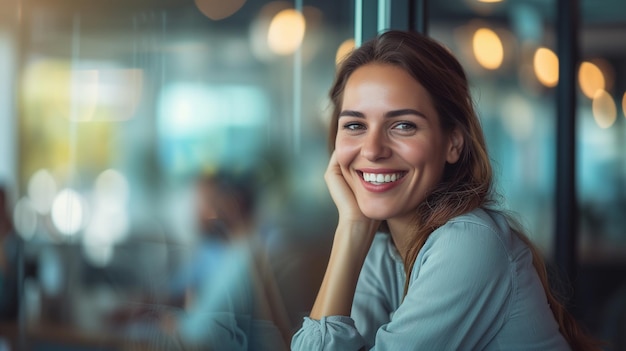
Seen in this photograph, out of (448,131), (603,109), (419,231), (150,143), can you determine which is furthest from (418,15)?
(603,109)

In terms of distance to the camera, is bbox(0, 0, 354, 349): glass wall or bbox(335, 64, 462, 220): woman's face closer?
bbox(335, 64, 462, 220): woman's face

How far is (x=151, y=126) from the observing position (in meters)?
2.89

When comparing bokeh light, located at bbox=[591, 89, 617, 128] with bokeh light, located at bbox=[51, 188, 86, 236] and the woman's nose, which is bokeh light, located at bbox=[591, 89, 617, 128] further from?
the woman's nose

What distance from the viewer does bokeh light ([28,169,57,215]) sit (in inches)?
97.0

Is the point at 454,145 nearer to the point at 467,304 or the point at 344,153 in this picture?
the point at 344,153

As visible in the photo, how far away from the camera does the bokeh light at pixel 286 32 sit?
131 inches

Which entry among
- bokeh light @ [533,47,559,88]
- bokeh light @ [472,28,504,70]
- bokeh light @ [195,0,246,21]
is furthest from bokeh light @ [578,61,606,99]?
bokeh light @ [195,0,246,21]

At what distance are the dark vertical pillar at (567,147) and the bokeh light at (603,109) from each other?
55.3 inches

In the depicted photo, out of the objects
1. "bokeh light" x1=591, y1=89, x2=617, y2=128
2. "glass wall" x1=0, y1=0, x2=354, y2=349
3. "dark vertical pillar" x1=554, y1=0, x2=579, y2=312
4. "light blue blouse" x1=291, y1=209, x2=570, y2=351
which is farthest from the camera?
"bokeh light" x1=591, y1=89, x2=617, y2=128

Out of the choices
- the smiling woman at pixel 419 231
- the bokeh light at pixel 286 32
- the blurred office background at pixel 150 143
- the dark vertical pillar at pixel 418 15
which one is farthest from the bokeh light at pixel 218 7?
the smiling woman at pixel 419 231

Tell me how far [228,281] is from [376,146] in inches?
48.5

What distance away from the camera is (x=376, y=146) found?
1509 mm

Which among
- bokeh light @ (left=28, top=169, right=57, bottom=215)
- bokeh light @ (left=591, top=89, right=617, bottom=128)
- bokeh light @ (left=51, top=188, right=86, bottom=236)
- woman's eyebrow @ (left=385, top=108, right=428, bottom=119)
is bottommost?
bokeh light @ (left=51, top=188, right=86, bottom=236)

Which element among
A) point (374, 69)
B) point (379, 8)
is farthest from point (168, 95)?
point (374, 69)
